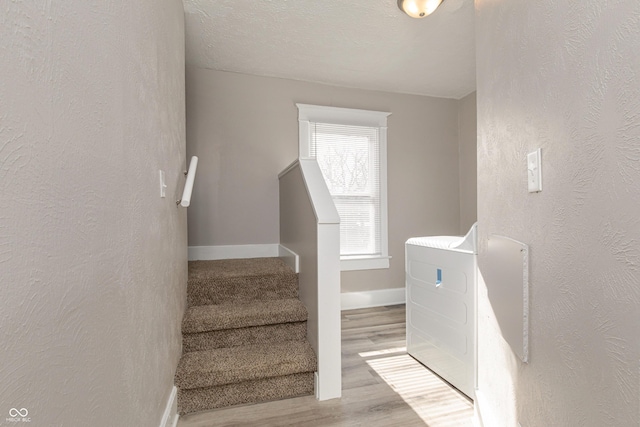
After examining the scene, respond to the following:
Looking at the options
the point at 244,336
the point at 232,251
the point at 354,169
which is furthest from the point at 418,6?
the point at 232,251

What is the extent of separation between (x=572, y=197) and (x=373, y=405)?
1.51 m

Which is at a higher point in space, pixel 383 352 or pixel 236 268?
pixel 236 268

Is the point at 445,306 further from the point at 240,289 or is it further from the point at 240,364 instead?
the point at 240,289

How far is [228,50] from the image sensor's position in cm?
286

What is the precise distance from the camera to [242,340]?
6.79 ft

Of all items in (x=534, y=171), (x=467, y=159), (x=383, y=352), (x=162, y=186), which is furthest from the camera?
(x=467, y=159)

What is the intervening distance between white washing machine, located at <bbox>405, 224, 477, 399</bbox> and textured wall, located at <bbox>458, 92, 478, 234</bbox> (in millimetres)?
1894

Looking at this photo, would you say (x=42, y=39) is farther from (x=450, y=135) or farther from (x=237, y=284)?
(x=450, y=135)

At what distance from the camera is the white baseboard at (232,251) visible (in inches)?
124

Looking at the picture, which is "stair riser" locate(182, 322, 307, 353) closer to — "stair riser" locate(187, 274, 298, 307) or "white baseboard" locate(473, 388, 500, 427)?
"stair riser" locate(187, 274, 298, 307)

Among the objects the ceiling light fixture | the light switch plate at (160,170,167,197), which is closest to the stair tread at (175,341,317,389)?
the light switch plate at (160,170,167,197)

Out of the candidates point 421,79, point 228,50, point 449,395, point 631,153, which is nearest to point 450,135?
point 421,79

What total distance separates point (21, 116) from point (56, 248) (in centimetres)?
24

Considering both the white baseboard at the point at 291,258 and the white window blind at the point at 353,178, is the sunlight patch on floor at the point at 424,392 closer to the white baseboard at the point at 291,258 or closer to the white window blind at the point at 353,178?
the white baseboard at the point at 291,258
